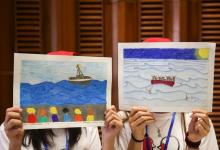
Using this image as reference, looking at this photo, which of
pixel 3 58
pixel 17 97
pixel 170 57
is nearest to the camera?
pixel 17 97

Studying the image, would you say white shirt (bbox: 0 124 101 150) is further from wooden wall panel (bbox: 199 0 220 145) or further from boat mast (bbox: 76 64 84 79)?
wooden wall panel (bbox: 199 0 220 145)

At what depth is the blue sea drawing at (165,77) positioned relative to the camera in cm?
125

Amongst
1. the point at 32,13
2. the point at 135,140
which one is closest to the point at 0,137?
the point at 135,140

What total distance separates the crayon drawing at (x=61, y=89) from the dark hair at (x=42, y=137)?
121 mm

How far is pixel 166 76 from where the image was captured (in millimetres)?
1256

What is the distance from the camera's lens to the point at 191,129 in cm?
127

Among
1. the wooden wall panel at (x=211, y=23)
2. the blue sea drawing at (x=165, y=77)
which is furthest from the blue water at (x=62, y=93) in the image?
the wooden wall panel at (x=211, y=23)

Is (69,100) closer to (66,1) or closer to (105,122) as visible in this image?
(105,122)

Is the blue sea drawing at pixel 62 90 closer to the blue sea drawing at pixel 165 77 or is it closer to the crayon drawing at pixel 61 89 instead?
the crayon drawing at pixel 61 89

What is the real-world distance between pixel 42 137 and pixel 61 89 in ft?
0.74

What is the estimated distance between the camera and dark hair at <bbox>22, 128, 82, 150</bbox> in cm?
128

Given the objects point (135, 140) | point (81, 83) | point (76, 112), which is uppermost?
point (81, 83)

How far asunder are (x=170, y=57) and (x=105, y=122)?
1.14 feet

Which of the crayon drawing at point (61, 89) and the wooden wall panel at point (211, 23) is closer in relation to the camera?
the crayon drawing at point (61, 89)
